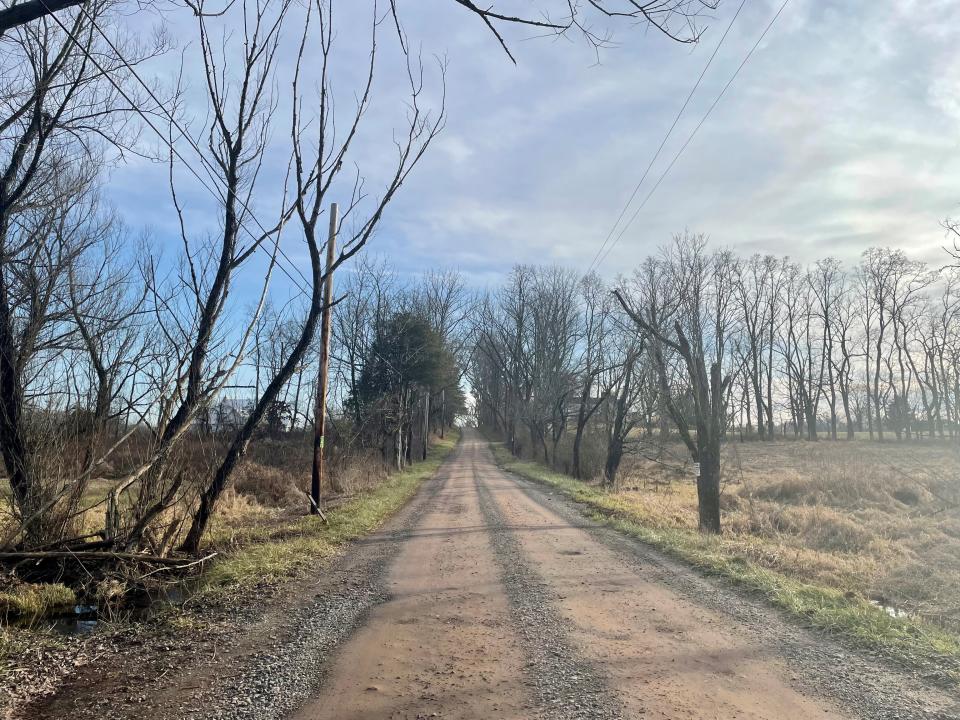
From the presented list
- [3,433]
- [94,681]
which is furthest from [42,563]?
[94,681]

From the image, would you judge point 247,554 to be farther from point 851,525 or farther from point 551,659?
point 851,525

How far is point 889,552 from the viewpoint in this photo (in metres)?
12.3

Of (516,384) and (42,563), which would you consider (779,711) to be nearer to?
(42,563)

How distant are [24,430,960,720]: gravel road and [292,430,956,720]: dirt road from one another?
0.01 meters

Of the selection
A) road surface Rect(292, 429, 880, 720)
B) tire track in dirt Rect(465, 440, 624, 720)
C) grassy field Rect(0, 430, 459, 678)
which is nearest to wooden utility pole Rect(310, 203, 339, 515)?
grassy field Rect(0, 430, 459, 678)

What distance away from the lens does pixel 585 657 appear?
466 cm

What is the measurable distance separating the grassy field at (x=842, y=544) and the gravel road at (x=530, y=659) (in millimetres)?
598

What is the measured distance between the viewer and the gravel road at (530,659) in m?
3.82

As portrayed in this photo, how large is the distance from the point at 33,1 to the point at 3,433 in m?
5.49

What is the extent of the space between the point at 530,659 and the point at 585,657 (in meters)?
0.42

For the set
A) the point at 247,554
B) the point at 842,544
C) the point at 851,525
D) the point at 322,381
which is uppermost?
the point at 322,381

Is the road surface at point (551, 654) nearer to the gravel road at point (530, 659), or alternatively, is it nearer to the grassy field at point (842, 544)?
the gravel road at point (530, 659)

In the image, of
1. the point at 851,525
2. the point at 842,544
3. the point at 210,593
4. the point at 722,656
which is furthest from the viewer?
the point at 851,525

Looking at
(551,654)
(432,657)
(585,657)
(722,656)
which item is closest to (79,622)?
(432,657)
